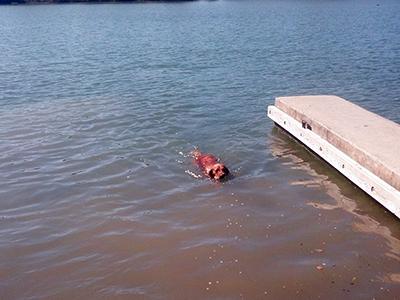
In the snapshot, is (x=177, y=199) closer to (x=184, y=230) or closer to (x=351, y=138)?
(x=184, y=230)

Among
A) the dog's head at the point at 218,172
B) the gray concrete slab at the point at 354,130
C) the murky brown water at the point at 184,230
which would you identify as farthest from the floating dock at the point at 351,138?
the dog's head at the point at 218,172

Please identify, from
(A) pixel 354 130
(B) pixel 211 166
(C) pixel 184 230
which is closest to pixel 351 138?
(A) pixel 354 130

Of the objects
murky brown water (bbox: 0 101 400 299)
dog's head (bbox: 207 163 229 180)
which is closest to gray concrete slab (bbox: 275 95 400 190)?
murky brown water (bbox: 0 101 400 299)

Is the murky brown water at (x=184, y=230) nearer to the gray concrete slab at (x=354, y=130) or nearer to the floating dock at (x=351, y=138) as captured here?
the floating dock at (x=351, y=138)

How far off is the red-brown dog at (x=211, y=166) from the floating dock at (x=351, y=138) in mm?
2647

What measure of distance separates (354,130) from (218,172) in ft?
11.7

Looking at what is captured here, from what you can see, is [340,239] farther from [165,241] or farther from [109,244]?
[109,244]

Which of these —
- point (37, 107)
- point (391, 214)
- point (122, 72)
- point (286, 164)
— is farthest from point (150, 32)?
point (391, 214)

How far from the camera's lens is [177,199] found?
10.5 meters

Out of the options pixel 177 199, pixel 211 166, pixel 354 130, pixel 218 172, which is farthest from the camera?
pixel 354 130

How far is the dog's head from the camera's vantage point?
37.1 feet

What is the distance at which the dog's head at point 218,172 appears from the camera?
11312mm

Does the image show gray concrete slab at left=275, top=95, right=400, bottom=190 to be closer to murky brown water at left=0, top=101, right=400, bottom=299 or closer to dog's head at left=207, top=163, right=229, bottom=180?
murky brown water at left=0, top=101, right=400, bottom=299

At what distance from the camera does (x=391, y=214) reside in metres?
9.64
